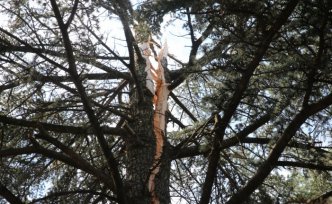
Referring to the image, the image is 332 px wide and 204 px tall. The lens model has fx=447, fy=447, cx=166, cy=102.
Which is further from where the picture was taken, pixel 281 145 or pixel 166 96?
pixel 166 96

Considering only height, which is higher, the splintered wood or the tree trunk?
the splintered wood

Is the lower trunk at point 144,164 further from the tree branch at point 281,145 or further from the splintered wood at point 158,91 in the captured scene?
the tree branch at point 281,145

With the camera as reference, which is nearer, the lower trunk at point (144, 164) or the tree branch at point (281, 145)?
the tree branch at point (281, 145)

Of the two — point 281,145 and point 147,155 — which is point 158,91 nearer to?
point 147,155

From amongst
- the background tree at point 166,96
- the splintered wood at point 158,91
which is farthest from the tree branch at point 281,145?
the splintered wood at point 158,91

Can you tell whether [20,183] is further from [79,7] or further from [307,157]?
[307,157]

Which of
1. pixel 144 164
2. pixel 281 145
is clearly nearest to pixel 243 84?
pixel 281 145

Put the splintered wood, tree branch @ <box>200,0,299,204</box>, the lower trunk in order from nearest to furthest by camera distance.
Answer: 1. tree branch @ <box>200,0,299,204</box>
2. the lower trunk
3. the splintered wood

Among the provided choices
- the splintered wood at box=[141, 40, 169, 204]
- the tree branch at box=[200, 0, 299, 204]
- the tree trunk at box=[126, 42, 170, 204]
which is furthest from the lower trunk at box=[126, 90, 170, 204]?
the tree branch at box=[200, 0, 299, 204]

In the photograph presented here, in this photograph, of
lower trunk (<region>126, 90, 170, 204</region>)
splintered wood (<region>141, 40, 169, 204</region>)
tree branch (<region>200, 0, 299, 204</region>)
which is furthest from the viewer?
splintered wood (<region>141, 40, 169, 204</region>)

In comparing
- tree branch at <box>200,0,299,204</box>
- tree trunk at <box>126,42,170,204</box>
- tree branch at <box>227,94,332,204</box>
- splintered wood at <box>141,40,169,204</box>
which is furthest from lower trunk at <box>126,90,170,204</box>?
tree branch at <box>227,94,332,204</box>

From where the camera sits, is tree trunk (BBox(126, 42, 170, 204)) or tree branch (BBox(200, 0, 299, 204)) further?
tree trunk (BBox(126, 42, 170, 204))

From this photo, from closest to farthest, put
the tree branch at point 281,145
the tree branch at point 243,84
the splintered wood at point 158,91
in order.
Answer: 1. the tree branch at point 243,84
2. the tree branch at point 281,145
3. the splintered wood at point 158,91

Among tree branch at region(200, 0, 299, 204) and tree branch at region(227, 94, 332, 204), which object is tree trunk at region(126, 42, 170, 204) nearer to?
tree branch at region(200, 0, 299, 204)
